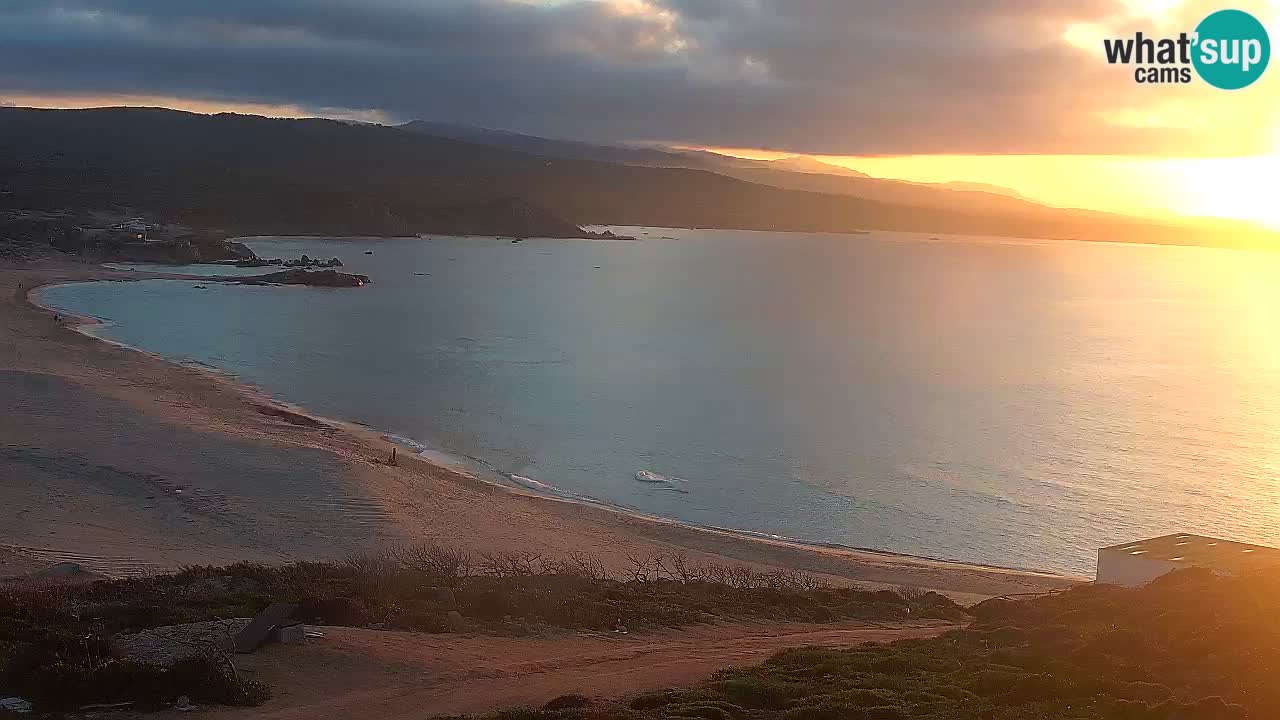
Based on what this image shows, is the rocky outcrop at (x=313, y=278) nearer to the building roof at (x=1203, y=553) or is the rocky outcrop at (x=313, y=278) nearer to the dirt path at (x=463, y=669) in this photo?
the building roof at (x=1203, y=553)

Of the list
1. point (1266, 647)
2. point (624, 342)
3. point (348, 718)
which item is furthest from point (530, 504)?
point (624, 342)

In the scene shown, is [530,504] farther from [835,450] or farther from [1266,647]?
[1266,647]

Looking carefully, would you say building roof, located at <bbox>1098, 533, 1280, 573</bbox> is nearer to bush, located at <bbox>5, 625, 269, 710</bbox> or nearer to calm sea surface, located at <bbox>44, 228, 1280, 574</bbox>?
calm sea surface, located at <bbox>44, 228, 1280, 574</bbox>

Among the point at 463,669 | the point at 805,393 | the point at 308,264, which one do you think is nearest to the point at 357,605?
the point at 463,669

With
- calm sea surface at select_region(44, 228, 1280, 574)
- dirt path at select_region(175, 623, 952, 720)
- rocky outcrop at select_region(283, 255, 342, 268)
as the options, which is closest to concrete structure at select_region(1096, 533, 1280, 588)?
dirt path at select_region(175, 623, 952, 720)

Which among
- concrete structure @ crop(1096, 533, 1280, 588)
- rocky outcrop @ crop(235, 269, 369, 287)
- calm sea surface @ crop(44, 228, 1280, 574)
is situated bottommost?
calm sea surface @ crop(44, 228, 1280, 574)

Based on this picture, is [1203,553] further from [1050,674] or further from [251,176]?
[251,176]
